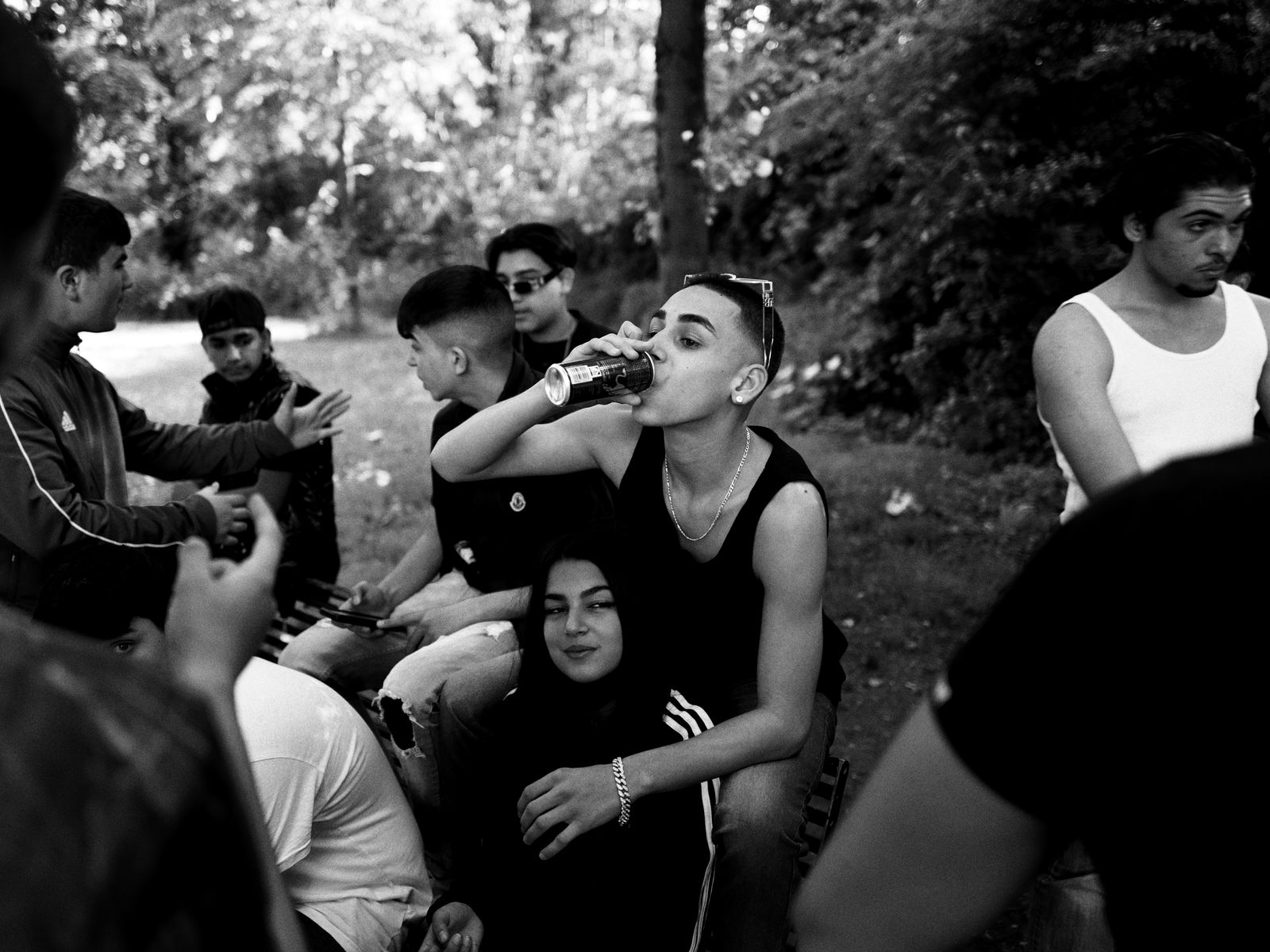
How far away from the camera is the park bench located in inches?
119

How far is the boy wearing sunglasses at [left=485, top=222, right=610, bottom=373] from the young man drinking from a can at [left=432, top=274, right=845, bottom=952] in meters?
1.63

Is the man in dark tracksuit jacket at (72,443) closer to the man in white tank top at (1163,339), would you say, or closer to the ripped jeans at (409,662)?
the ripped jeans at (409,662)

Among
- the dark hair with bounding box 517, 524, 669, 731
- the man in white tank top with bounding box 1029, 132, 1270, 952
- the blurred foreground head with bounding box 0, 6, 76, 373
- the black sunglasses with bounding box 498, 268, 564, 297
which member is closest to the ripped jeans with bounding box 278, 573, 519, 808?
the dark hair with bounding box 517, 524, 669, 731

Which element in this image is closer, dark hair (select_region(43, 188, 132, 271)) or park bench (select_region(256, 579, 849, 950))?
park bench (select_region(256, 579, 849, 950))

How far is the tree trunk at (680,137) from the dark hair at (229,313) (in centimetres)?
229

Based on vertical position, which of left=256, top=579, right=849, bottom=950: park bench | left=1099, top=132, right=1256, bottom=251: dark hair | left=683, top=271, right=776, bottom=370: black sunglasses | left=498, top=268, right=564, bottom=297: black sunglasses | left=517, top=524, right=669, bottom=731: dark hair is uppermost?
left=1099, top=132, right=1256, bottom=251: dark hair

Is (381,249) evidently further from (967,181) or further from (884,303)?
(967,181)

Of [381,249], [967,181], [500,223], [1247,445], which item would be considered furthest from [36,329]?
[381,249]

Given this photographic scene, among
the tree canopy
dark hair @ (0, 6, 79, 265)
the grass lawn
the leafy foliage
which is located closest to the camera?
dark hair @ (0, 6, 79, 265)

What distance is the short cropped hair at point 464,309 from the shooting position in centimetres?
400

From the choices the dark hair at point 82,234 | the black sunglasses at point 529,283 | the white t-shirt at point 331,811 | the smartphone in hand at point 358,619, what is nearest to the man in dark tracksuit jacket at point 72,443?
the dark hair at point 82,234

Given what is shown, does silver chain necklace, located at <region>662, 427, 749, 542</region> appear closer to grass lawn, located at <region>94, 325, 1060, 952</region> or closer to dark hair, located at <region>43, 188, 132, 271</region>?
grass lawn, located at <region>94, 325, 1060, 952</region>

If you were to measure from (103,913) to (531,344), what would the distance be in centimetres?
452

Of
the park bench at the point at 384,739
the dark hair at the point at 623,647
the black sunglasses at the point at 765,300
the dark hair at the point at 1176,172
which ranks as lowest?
the park bench at the point at 384,739
